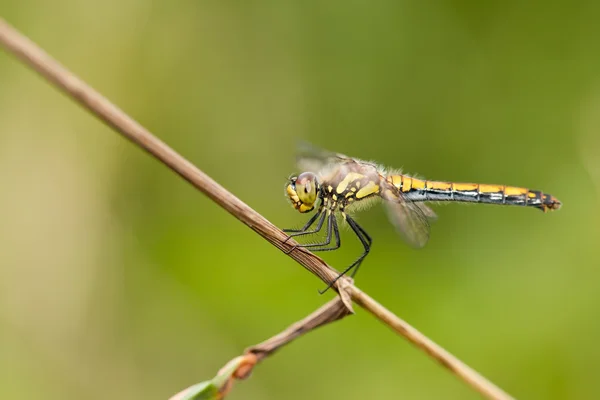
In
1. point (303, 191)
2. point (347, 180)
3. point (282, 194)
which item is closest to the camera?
point (303, 191)

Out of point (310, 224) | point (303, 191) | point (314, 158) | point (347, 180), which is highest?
point (314, 158)

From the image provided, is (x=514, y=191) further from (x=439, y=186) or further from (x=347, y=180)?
(x=347, y=180)

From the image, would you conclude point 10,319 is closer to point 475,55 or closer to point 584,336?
point 584,336

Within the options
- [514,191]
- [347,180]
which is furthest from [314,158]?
[514,191]

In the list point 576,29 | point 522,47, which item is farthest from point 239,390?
point 576,29

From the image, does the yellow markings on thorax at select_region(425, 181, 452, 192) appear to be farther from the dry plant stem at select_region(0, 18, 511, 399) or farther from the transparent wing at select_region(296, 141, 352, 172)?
the dry plant stem at select_region(0, 18, 511, 399)

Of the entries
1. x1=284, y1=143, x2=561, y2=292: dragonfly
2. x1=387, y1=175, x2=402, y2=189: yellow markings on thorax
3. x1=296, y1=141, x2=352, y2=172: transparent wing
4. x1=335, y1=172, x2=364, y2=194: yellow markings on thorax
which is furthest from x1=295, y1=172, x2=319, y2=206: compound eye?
x1=387, y1=175, x2=402, y2=189: yellow markings on thorax

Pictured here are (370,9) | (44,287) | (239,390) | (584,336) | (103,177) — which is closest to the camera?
(584,336)

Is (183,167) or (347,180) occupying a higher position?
(347,180)
